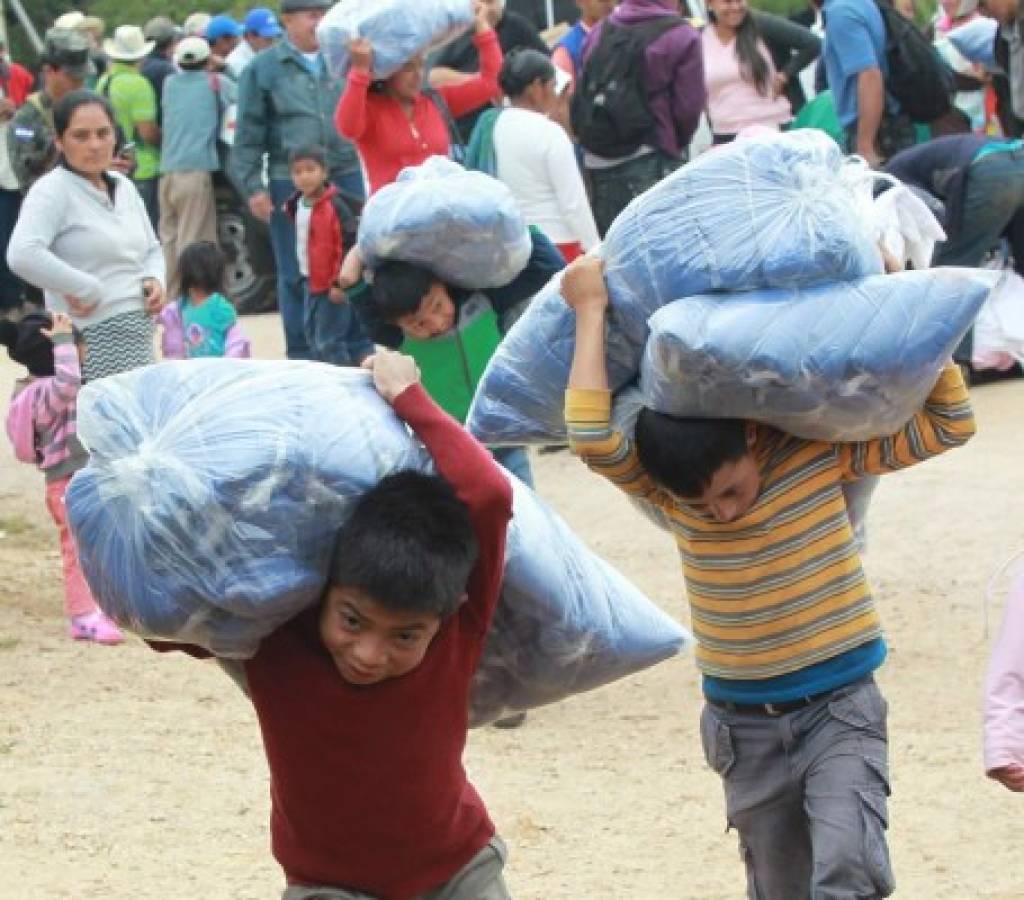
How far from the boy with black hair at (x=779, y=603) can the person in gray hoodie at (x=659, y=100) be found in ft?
22.5

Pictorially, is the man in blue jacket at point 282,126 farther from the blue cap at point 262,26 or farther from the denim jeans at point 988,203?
the blue cap at point 262,26

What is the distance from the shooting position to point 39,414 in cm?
769

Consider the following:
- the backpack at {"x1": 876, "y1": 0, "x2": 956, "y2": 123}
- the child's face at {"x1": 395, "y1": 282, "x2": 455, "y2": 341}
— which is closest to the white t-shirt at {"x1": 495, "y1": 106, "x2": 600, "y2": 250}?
the backpack at {"x1": 876, "y1": 0, "x2": 956, "y2": 123}

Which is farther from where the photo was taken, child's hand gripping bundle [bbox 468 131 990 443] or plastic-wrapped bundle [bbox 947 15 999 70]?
plastic-wrapped bundle [bbox 947 15 999 70]

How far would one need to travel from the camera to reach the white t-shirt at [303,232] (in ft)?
34.1

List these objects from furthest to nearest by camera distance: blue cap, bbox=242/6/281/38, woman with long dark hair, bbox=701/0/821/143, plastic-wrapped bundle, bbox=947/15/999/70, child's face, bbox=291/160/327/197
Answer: blue cap, bbox=242/6/281/38 < woman with long dark hair, bbox=701/0/821/143 < plastic-wrapped bundle, bbox=947/15/999/70 < child's face, bbox=291/160/327/197

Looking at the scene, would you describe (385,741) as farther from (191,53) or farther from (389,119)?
(191,53)

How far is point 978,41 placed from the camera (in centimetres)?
1211

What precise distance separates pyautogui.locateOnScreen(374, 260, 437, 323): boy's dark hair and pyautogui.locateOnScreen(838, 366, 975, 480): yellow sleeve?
2226mm

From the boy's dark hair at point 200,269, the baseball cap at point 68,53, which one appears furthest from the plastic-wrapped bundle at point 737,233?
the baseball cap at point 68,53

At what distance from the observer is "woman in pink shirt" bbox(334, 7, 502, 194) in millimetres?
9211

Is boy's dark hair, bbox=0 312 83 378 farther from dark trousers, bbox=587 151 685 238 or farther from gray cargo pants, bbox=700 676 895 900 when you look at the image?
dark trousers, bbox=587 151 685 238

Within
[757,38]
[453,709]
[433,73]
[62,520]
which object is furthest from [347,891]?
[757,38]

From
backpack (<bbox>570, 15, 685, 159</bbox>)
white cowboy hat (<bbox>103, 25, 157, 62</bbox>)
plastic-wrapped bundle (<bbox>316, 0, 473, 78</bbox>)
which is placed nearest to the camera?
plastic-wrapped bundle (<bbox>316, 0, 473, 78</bbox>)
